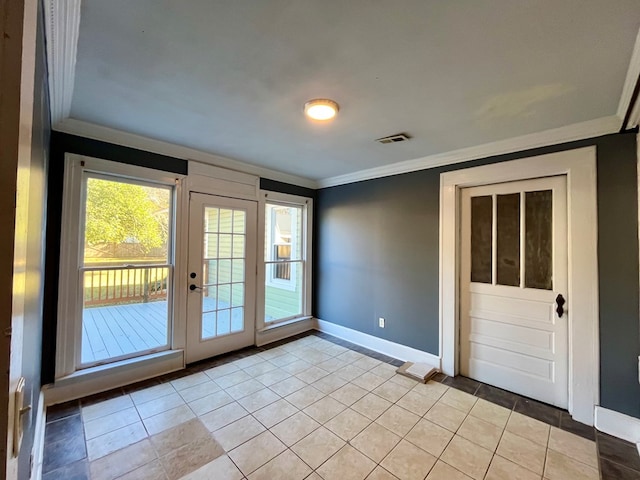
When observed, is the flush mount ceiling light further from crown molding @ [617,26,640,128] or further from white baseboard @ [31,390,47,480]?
white baseboard @ [31,390,47,480]

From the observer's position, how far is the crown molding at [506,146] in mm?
2270

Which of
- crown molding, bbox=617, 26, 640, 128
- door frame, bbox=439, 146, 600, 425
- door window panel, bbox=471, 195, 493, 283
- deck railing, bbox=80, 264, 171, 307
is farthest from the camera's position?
deck railing, bbox=80, 264, 171, 307

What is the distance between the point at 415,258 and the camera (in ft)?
11.3

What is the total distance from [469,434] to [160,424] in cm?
239

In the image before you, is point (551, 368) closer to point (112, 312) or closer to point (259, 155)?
point (259, 155)

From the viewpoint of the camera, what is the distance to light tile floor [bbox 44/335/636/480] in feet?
5.88

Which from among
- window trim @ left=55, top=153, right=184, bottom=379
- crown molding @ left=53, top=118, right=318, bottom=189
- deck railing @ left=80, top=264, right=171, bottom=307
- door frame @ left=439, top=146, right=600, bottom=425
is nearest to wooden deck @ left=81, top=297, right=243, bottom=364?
deck railing @ left=80, top=264, right=171, bottom=307

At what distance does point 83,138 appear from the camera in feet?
8.43

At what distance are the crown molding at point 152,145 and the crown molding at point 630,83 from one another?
11.2 feet

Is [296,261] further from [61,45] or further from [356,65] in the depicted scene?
[61,45]

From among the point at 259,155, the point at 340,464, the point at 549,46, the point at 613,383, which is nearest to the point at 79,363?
the point at 340,464

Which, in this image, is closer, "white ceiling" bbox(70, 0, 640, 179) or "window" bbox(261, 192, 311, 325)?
"white ceiling" bbox(70, 0, 640, 179)

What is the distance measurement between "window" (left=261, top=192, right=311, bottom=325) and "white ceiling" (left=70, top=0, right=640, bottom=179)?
A: 6.87 feet

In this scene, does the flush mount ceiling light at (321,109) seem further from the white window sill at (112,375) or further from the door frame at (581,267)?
the white window sill at (112,375)
